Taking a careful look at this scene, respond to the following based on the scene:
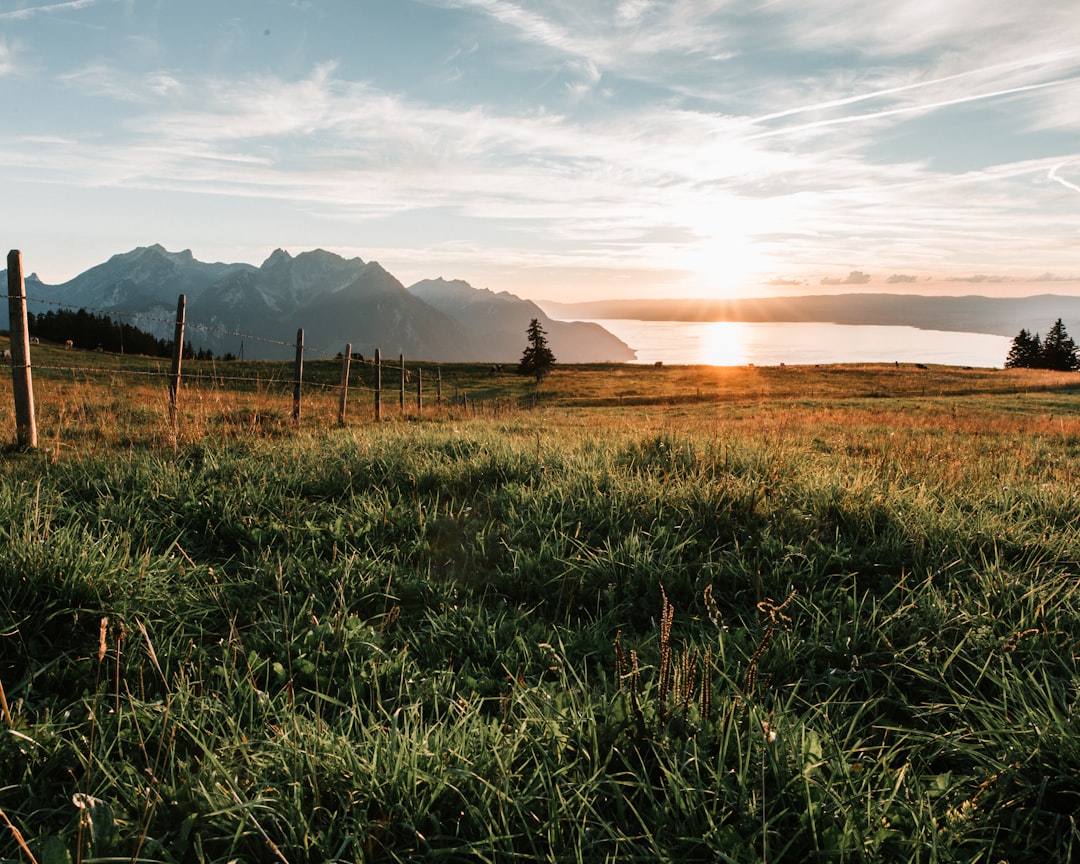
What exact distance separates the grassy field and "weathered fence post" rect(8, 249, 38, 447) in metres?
2.17

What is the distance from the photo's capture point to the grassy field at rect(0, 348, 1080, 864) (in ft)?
6.66

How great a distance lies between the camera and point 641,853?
6.53 ft

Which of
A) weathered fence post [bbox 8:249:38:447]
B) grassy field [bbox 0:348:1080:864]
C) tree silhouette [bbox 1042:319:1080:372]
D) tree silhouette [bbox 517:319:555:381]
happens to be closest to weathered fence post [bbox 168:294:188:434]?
weathered fence post [bbox 8:249:38:447]

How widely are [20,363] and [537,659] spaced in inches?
354

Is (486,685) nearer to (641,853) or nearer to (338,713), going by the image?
(338,713)

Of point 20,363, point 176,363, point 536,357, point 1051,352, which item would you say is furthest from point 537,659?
point 1051,352

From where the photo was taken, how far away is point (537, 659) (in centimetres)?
336

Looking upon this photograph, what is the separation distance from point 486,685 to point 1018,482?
6.56 m

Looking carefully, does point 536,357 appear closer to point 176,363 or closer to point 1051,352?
point 176,363

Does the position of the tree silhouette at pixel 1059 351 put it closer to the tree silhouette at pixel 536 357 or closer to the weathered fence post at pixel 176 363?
the tree silhouette at pixel 536 357

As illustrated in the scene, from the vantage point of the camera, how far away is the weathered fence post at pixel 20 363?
828cm

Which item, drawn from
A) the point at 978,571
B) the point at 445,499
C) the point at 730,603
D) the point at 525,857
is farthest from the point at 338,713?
the point at 978,571

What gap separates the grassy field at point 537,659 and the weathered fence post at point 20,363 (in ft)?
7.10

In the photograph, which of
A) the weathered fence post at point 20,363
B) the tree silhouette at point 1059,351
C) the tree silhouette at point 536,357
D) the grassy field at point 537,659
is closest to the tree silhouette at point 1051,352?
the tree silhouette at point 1059,351
